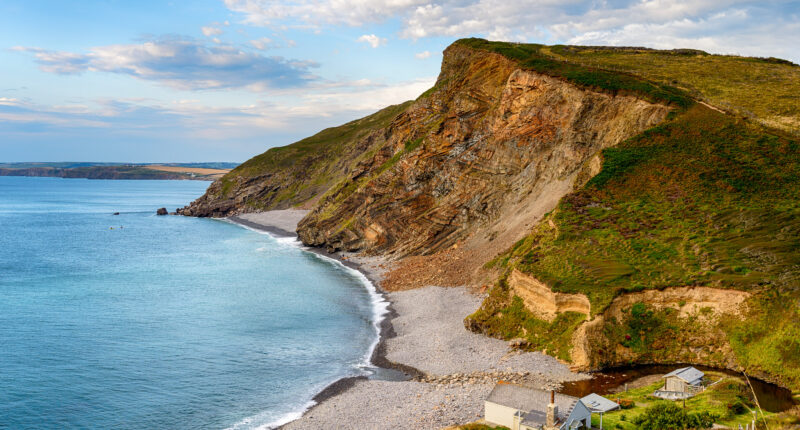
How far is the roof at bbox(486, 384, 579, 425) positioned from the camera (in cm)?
2797

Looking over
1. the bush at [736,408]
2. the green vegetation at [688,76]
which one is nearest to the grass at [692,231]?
the green vegetation at [688,76]

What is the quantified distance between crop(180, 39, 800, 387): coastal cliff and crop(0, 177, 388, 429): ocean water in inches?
491

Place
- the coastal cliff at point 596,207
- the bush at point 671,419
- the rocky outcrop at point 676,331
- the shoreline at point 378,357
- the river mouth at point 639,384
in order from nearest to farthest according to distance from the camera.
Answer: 1. the bush at point 671,419
2. the river mouth at point 639,384
3. the rocky outcrop at point 676,331
4. the coastal cliff at point 596,207
5. the shoreline at point 378,357

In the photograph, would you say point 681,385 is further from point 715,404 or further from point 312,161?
point 312,161

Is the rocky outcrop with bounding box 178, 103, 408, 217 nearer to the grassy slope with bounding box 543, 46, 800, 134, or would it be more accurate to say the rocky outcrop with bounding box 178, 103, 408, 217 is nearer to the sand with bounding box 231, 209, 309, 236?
the sand with bounding box 231, 209, 309, 236

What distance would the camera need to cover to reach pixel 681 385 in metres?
32.2

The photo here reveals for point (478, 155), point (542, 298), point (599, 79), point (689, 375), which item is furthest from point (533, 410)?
point (599, 79)

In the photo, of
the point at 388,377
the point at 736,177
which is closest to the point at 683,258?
the point at 736,177

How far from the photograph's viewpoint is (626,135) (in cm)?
6456

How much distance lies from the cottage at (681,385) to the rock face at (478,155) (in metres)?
31.1

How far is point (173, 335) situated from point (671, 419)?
42839 millimetres

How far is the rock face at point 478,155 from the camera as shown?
227ft

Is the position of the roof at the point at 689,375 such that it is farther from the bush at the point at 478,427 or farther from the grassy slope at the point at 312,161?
the grassy slope at the point at 312,161

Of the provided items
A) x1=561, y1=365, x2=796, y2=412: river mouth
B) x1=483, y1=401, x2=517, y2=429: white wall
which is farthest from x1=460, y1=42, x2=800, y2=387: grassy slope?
x1=483, y1=401, x2=517, y2=429: white wall
